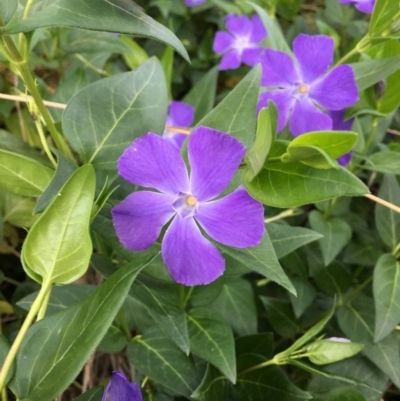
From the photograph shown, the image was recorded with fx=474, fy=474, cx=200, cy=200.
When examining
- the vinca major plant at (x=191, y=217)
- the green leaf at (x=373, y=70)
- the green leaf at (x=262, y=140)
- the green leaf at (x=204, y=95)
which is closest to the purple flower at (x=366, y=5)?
the vinca major plant at (x=191, y=217)

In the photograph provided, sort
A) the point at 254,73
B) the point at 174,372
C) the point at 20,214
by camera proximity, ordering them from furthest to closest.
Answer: the point at 20,214 < the point at 174,372 < the point at 254,73

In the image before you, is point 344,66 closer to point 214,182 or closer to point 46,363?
point 214,182

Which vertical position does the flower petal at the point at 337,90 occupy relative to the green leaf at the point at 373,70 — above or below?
below

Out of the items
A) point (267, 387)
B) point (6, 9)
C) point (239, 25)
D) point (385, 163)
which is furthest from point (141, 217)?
point (239, 25)

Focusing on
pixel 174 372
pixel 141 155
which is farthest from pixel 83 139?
pixel 174 372

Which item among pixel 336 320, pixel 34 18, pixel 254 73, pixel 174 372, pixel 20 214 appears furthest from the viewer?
pixel 336 320

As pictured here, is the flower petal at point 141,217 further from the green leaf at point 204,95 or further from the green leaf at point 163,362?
the green leaf at point 204,95
